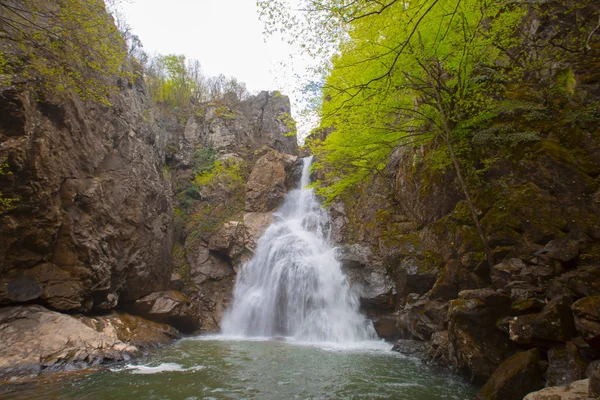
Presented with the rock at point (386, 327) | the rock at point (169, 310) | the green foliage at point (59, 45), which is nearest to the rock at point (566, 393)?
the rock at point (386, 327)

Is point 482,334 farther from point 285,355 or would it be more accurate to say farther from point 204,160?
point 204,160

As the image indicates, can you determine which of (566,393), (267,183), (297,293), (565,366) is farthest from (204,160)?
(566,393)

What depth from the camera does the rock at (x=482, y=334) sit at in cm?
596

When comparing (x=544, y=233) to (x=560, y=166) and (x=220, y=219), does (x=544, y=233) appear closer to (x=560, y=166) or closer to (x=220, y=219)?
(x=560, y=166)

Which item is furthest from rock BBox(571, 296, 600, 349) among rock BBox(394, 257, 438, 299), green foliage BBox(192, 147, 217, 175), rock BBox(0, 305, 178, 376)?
green foliage BBox(192, 147, 217, 175)

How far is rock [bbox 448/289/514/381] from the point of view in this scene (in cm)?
596

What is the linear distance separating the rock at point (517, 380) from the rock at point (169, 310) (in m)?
11.7

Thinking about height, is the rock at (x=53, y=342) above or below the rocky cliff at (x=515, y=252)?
below

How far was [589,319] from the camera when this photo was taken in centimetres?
428

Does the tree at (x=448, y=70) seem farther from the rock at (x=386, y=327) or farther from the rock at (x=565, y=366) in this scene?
the rock at (x=386, y=327)

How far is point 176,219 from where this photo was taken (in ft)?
63.0

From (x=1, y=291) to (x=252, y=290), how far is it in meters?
9.26

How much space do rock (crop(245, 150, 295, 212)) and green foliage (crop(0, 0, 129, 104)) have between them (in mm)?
11689

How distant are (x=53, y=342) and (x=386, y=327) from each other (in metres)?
10.1
